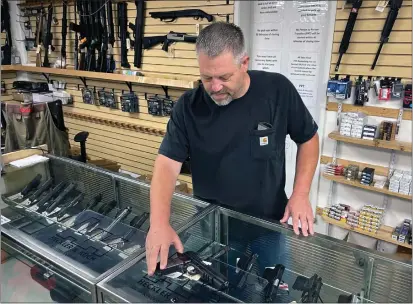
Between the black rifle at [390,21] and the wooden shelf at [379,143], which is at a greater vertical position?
the black rifle at [390,21]

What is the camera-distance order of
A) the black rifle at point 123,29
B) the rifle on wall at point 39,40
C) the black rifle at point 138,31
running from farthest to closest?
1. the rifle on wall at point 39,40
2. the black rifle at point 123,29
3. the black rifle at point 138,31

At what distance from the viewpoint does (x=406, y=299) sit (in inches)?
38.1

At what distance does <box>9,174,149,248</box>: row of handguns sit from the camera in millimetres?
1440

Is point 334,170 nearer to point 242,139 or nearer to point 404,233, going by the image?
point 404,233

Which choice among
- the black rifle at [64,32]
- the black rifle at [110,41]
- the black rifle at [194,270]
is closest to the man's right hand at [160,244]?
the black rifle at [194,270]

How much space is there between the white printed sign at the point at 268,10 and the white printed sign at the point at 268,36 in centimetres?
5

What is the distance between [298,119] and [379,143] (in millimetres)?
1351

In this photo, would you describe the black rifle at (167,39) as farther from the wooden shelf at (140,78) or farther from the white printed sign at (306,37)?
the white printed sign at (306,37)

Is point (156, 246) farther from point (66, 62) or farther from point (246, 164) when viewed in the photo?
point (66, 62)

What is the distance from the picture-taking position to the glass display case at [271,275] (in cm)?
100

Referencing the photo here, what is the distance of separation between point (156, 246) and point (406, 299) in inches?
29.4

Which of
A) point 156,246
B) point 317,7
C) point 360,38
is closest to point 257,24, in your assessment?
point 317,7

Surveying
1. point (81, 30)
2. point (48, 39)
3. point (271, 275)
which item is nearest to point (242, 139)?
point (271, 275)

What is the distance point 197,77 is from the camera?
11.1ft
